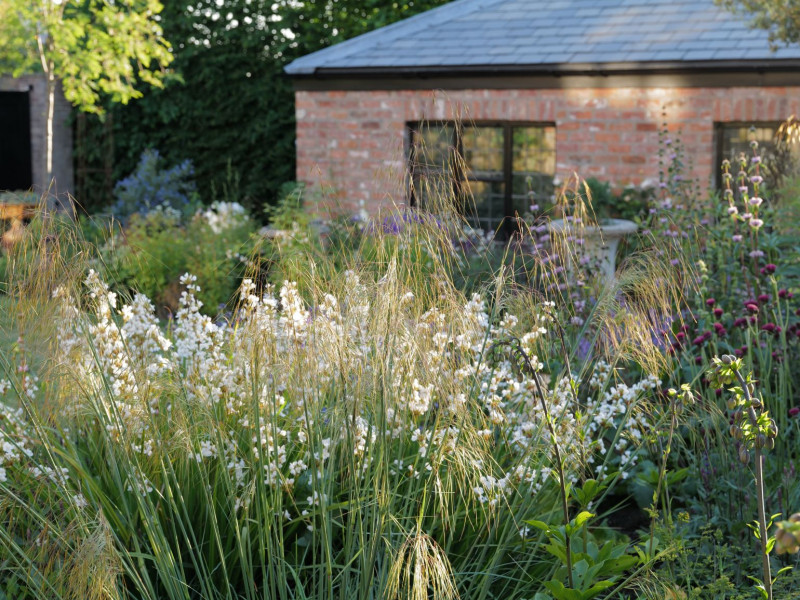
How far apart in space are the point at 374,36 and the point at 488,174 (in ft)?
6.90

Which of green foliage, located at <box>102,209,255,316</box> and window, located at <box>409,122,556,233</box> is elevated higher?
window, located at <box>409,122,556,233</box>

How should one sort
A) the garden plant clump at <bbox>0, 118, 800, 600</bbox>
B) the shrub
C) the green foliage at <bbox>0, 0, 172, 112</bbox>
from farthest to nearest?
1. the shrub
2. the green foliage at <bbox>0, 0, 172, 112</bbox>
3. the garden plant clump at <bbox>0, 118, 800, 600</bbox>

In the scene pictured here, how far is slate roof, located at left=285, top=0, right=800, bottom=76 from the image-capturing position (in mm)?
8844

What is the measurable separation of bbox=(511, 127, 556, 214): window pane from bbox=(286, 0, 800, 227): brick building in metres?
0.01

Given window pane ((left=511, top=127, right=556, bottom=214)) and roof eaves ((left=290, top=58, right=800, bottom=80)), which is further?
window pane ((left=511, top=127, right=556, bottom=214))

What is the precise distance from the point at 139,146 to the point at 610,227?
818 centimetres

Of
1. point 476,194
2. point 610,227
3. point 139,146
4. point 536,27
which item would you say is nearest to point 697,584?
point 610,227

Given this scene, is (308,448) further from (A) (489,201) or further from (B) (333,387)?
(A) (489,201)

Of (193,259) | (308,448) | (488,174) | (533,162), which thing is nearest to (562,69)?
(533,162)

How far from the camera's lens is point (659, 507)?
3.60m

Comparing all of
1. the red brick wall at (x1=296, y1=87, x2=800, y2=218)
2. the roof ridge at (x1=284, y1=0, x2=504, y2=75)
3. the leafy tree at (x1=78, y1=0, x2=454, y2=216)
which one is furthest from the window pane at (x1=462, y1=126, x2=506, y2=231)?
the leafy tree at (x1=78, y1=0, x2=454, y2=216)

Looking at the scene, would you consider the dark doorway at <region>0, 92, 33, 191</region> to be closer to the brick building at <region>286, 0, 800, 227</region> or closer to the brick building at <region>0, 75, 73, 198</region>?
the brick building at <region>0, 75, 73, 198</region>

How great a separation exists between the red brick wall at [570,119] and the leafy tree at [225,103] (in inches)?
109

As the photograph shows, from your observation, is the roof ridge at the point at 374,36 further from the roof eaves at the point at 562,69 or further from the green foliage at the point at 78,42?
the green foliage at the point at 78,42
